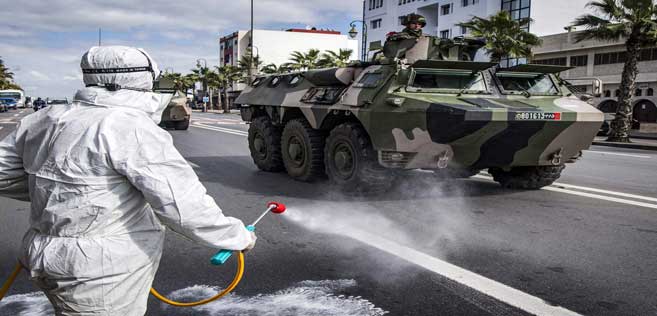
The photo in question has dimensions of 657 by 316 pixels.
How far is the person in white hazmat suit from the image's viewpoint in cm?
204

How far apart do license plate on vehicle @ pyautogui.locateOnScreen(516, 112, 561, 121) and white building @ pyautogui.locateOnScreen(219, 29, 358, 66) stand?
78.7 m

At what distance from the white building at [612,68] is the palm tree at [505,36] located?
7.92 meters

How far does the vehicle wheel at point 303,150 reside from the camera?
29.1ft

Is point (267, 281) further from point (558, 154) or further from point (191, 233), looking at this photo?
point (558, 154)

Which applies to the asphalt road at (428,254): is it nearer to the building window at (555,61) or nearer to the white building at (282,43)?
the building window at (555,61)

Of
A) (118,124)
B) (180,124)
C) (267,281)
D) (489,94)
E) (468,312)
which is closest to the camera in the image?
(118,124)

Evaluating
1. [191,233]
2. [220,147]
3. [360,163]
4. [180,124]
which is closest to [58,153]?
[191,233]

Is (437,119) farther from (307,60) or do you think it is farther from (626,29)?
(307,60)

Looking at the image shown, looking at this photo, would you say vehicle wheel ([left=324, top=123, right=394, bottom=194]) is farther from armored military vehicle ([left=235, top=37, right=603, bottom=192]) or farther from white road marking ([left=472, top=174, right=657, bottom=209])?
white road marking ([left=472, top=174, right=657, bottom=209])

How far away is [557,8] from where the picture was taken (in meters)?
42.2

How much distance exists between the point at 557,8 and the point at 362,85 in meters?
38.7

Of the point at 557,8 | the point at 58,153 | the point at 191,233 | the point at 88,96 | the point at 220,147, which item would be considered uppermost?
the point at 557,8

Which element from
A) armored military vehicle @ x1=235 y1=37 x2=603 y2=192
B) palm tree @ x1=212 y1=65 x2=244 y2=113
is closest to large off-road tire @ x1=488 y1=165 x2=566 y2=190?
armored military vehicle @ x1=235 y1=37 x2=603 y2=192

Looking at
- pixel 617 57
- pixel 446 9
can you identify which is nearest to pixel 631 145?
pixel 617 57
